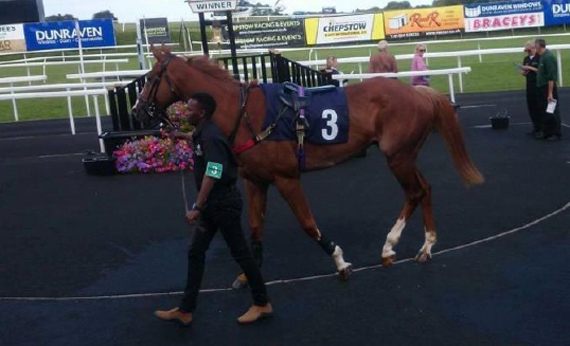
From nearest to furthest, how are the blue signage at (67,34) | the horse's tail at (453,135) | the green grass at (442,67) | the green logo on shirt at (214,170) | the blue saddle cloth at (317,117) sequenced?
the green logo on shirt at (214,170)
the blue saddle cloth at (317,117)
the horse's tail at (453,135)
the green grass at (442,67)
the blue signage at (67,34)

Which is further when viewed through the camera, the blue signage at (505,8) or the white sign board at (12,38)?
the blue signage at (505,8)

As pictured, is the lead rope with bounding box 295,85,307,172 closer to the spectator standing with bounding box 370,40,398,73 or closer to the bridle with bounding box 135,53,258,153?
the bridle with bounding box 135,53,258,153

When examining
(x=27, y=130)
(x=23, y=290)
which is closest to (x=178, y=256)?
(x=23, y=290)

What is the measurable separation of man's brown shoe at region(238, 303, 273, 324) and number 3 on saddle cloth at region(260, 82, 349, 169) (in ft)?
4.46

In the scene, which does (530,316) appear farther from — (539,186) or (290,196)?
(539,186)

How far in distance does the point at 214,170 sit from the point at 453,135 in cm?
272

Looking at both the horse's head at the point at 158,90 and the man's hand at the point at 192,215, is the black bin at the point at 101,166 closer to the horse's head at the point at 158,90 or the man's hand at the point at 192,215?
the horse's head at the point at 158,90

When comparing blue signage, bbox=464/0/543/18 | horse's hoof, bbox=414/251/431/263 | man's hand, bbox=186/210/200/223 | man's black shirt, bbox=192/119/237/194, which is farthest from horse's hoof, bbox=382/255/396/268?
blue signage, bbox=464/0/543/18

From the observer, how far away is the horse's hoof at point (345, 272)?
240 inches

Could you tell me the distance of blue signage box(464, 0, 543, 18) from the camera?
37969 mm

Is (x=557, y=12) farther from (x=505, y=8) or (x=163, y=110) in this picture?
(x=163, y=110)

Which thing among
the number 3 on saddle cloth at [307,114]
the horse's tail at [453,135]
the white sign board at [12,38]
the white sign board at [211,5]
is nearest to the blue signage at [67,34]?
the white sign board at [12,38]

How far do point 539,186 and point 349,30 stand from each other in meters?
30.4

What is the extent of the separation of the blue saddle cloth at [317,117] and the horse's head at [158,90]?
0.77m
